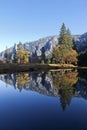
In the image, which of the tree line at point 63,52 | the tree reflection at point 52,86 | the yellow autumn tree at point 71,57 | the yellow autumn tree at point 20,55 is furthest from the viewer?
the yellow autumn tree at point 20,55

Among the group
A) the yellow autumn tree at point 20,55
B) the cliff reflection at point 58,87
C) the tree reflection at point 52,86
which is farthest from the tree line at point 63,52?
the cliff reflection at point 58,87

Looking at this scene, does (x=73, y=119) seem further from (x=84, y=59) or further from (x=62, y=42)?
(x=62, y=42)

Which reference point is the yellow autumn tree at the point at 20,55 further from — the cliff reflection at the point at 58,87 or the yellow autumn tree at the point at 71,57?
the cliff reflection at the point at 58,87

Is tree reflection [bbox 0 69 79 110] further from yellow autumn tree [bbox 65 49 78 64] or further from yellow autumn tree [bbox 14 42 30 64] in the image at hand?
yellow autumn tree [bbox 14 42 30 64]

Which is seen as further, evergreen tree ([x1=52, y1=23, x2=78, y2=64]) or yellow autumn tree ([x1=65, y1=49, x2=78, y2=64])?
evergreen tree ([x1=52, y1=23, x2=78, y2=64])

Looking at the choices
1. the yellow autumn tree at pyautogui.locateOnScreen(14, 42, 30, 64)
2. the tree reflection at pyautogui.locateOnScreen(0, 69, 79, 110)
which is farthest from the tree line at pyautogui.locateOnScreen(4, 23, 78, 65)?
the tree reflection at pyautogui.locateOnScreen(0, 69, 79, 110)

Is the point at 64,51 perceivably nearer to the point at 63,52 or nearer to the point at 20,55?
the point at 63,52

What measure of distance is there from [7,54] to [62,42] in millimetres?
Answer: 55191

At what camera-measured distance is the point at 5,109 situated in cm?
2056

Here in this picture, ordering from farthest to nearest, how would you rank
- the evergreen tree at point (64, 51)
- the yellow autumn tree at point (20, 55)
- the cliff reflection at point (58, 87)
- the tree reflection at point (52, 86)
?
the yellow autumn tree at point (20, 55), the evergreen tree at point (64, 51), the cliff reflection at point (58, 87), the tree reflection at point (52, 86)

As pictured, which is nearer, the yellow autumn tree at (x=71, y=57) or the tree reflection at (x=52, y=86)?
the tree reflection at (x=52, y=86)

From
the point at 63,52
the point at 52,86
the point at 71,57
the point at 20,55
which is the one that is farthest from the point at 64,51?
the point at 52,86

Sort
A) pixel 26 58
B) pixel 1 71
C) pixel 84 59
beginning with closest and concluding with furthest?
pixel 1 71 < pixel 84 59 < pixel 26 58

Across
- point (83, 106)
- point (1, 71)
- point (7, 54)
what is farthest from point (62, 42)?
point (83, 106)
